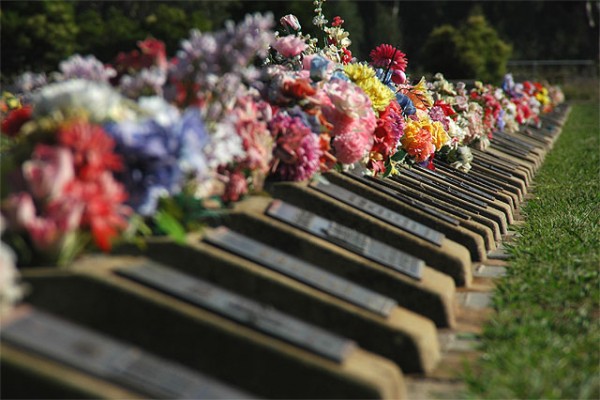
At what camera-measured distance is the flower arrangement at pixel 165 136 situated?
3910 millimetres

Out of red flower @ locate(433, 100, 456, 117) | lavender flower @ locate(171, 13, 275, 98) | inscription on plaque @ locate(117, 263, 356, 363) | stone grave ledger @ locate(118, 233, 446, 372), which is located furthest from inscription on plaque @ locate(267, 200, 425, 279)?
red flower @ locate(433, 100, 456, 117)

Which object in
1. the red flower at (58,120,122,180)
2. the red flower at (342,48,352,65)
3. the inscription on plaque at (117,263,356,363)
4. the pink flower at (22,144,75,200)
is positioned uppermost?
the red flower at (342,48,352,65)

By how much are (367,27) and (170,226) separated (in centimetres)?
6331

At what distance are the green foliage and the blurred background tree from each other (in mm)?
42

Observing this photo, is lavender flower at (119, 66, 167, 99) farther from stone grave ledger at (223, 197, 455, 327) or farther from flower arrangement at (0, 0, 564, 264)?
stone grave ledger at (223, 197, 455, 327)

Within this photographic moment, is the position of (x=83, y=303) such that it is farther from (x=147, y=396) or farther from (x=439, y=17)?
(x=439, y=17)

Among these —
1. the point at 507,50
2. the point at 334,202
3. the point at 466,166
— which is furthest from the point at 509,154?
the point at 507,50

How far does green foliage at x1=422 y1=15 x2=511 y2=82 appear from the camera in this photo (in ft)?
138

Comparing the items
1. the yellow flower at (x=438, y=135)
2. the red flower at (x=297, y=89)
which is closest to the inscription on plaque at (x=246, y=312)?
the red flower at (x=297, y=89)

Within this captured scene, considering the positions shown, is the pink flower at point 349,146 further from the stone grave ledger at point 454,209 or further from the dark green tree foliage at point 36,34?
the dark green tree foliage at point 36,34

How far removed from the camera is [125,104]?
442cm

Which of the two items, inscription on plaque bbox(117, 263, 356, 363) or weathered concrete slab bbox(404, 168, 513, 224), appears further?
weathered concrete slab bbox(404, 168, 513, 224)

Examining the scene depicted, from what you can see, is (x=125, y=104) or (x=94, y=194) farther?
(x=125, y=104)

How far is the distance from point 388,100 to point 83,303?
4331 mm
